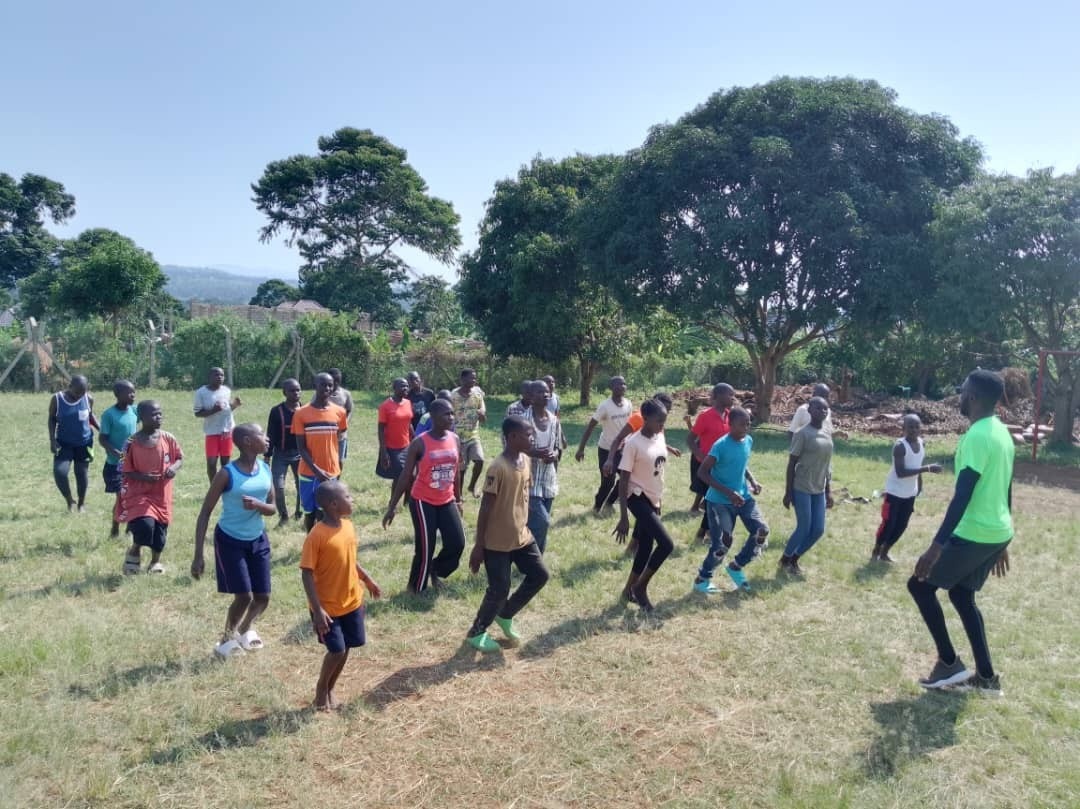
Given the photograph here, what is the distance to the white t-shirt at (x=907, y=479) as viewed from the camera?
24.6 ft

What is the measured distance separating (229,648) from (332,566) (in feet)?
4.94

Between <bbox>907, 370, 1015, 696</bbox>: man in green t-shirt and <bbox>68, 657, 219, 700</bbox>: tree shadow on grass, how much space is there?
15.3 feet

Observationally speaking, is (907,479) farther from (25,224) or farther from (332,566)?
(25,224)

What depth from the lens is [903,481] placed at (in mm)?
7605

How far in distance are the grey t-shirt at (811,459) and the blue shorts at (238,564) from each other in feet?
14.8

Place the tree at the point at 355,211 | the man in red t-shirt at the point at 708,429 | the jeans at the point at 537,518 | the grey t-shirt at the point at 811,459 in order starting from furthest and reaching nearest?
the tree at the point at 355,211 < the man in red t-shirt at the point at 708,429 < the grey t-shirt at the point at 811,459 < the jeans at the point at 537,518

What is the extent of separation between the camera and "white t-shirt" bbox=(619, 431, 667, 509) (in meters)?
6.14

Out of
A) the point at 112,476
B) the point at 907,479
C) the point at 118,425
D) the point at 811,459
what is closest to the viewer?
the point at 811,459

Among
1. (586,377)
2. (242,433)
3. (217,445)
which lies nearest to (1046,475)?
(586,377)

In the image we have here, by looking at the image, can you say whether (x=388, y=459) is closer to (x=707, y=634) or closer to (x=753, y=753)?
(x=707, y=634)

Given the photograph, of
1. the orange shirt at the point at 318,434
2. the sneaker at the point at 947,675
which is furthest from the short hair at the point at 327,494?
the sneaker at the point at 947,675

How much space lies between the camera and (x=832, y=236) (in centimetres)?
1727

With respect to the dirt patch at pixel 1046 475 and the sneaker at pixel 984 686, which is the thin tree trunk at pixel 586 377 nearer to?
the dirt patch at pixel 1046 475

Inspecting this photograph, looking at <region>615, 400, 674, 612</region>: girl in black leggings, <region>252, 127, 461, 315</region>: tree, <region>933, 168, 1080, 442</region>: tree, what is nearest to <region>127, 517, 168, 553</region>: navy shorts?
<region>615, 400, 674, 612</region>: girl in black leggings
